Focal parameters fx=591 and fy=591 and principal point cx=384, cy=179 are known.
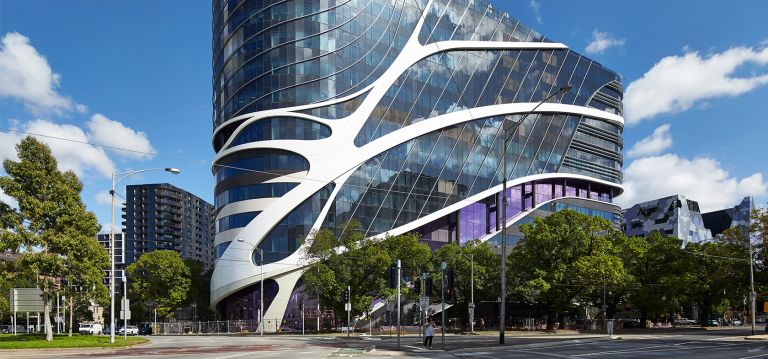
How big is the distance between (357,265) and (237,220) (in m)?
23.5

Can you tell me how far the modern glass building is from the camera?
7525 cm

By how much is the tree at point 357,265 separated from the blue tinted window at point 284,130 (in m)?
18.3

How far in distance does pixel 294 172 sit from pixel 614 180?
67.7 metres

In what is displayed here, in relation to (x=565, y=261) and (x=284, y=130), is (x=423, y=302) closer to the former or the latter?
(x=565, y=261)

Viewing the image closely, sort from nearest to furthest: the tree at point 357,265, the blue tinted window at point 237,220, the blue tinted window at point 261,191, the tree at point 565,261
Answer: the tree at point 357,265
the tree at point 565,261
the blue tinted window at point 261,191
the blue tinted window at point 237,220

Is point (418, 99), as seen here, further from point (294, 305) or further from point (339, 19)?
point (294, 305)

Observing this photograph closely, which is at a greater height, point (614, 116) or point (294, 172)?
point (614, 116)

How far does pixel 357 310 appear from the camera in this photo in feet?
198

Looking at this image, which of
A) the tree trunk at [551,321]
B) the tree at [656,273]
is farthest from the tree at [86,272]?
the tree at [656,273]

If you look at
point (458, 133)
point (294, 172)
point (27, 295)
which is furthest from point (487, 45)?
point (27, 295)

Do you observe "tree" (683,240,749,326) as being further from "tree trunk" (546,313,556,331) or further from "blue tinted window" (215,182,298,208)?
"blue tinted window" (215,182,298,208)

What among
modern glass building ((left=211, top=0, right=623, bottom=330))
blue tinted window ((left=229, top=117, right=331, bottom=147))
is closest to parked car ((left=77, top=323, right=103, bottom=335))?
modern glass building ((left=211, top=0, right=623, bottom=330))

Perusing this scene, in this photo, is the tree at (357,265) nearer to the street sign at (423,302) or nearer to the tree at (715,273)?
the street sign at (423,302)

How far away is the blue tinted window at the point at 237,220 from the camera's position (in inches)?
2955
